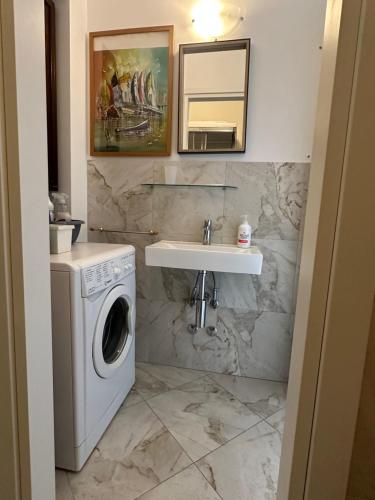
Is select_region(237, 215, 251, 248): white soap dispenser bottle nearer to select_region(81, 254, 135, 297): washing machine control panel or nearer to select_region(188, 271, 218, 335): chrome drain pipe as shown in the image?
select_region(188, 271, 218, 335): chrome drain pipe

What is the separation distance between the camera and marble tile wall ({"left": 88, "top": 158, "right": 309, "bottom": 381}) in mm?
1885

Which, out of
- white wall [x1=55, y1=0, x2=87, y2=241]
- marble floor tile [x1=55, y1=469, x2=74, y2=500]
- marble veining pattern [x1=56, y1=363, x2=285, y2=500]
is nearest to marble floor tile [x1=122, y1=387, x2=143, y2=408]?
marble veining pattern [x1=56, y1=363, x2=285, y2=500]

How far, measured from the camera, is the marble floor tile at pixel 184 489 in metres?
1.18

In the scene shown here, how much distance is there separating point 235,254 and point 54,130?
52.8 inches

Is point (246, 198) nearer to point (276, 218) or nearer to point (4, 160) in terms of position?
point (276, 218)

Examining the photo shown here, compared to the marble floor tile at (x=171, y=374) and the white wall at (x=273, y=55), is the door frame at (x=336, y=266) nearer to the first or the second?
the white wall at (x=273, y=55)

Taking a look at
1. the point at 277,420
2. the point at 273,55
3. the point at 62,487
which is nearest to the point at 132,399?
the point at 62,487

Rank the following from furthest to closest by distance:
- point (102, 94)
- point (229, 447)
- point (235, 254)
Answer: point (102, 94), point (235, 254), point (229, 447)

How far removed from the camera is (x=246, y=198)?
191cm

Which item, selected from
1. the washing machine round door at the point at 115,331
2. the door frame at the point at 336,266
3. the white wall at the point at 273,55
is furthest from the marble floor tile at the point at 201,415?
the white wall at the point at 273,55

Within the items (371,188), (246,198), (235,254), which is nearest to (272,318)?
(235,254)

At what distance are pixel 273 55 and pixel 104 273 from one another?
159 centimetres

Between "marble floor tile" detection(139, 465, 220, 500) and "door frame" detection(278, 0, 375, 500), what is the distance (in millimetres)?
845

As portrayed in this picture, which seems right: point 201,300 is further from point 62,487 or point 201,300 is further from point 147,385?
point 62,487
